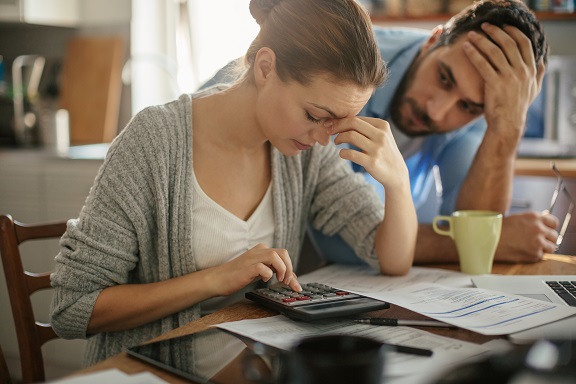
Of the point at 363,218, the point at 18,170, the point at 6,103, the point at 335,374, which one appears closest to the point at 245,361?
the point at 335,374

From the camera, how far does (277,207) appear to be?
1390mm

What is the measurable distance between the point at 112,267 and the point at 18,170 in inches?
72.5

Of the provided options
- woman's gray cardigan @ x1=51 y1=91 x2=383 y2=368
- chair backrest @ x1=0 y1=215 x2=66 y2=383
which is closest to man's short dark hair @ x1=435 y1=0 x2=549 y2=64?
woman's gray cardigan @ x1=51 y1=91 x2=383 y2=368

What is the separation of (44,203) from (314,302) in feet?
6.68

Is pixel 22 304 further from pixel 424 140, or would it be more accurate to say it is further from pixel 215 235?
pixel 424 140

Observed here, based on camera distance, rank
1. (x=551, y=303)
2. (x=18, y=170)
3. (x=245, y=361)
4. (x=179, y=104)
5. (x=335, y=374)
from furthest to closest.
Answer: (x=18, y=170), (x=179, y=104), (x=551, y=303), (x=245, y=361), (x=335, y=374)

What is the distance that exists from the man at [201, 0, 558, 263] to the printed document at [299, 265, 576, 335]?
15 centimetres

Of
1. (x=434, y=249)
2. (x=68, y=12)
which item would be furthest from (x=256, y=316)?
(x=68, y=12)

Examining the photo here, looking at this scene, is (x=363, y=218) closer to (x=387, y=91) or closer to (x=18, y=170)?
(x=387, y=91)

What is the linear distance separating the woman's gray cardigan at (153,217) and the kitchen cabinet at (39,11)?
200 centimetres

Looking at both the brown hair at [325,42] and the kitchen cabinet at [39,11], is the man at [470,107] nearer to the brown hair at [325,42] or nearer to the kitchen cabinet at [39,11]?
the brown hair at [325,42]

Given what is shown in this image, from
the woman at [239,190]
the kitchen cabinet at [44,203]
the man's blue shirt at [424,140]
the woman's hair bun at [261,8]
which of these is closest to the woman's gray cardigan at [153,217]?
the woman at [239,190]

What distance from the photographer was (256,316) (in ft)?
3.43

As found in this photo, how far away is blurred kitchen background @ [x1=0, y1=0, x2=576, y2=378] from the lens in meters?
3.14
